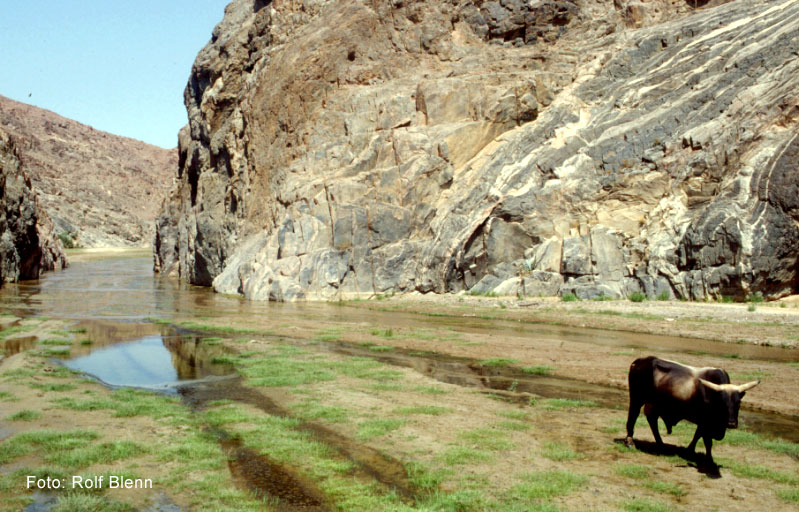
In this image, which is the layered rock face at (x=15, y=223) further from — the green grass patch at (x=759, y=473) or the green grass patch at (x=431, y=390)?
the green grass patch at (x=759, y=473)

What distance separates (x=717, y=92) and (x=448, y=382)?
2872cm

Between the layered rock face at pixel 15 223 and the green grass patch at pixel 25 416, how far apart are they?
4633 cm

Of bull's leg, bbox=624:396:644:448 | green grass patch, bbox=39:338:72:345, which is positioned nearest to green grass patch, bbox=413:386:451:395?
bull's leg, bbox=624:396:644:448

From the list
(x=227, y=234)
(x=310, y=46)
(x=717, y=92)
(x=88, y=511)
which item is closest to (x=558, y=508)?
(x=88, y=511)

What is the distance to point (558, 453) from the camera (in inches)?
429

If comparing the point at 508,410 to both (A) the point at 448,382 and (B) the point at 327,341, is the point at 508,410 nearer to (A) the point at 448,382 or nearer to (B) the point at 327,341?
(A) the point at 448,382

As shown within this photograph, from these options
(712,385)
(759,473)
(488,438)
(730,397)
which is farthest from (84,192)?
(759,473)

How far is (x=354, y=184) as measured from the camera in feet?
145

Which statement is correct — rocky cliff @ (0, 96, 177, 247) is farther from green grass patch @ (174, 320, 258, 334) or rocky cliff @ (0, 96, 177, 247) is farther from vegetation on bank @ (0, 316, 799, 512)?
vegetation on bank @ (0, 316, 799, 512)

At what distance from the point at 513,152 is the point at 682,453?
1359 inches

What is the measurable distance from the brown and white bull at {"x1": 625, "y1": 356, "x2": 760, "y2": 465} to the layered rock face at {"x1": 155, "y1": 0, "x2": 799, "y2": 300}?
2203cm

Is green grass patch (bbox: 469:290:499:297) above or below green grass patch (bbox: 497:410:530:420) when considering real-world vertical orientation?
above

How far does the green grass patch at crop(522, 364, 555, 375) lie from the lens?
1878 cm

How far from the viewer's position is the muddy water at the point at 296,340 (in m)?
10.8
